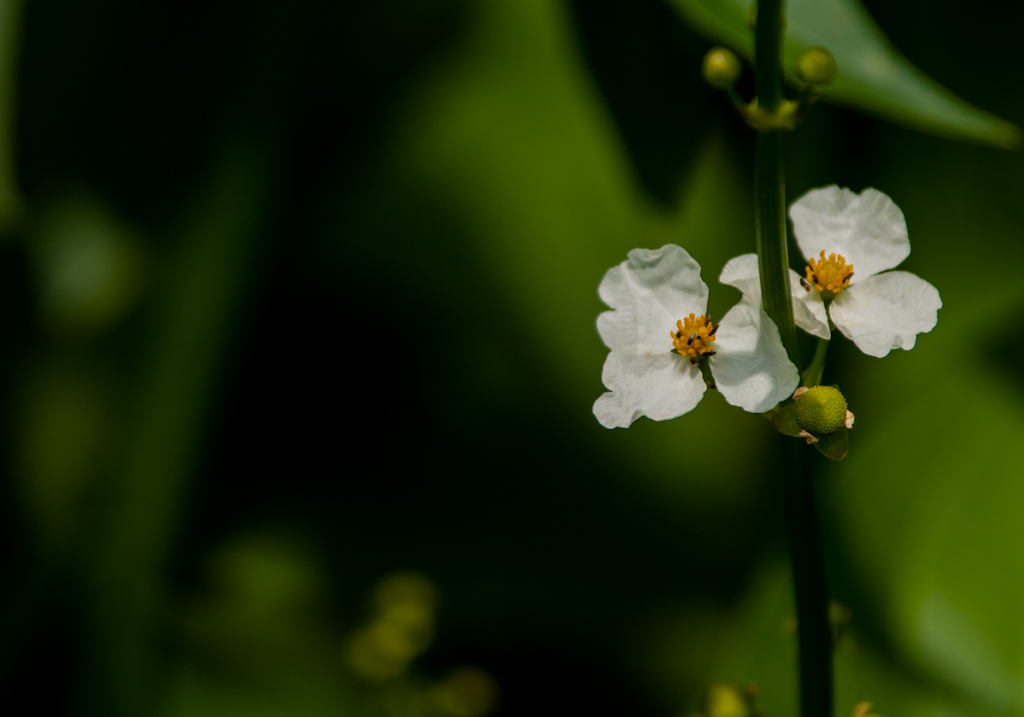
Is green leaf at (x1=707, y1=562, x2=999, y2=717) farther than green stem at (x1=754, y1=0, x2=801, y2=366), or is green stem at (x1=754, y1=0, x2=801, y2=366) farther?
green leaf at (x1=707, y1=562, x2=999, y2=717)

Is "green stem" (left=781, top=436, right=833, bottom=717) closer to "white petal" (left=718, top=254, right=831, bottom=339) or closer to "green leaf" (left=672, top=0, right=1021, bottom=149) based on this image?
"white petal" (left=718, top=254, right=831, bottom=339)

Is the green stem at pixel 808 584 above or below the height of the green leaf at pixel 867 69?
below

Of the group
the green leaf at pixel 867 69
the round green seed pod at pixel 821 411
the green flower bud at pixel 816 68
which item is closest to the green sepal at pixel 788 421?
the round green seed pod at pixel 821 411

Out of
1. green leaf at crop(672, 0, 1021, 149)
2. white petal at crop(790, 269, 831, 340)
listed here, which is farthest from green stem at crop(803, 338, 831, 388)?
green leaf at crop(672, 0, 1021, 149)

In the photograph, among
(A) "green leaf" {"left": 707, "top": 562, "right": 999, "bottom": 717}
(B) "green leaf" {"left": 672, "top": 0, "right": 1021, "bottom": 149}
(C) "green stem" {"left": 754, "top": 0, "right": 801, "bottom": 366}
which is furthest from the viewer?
(A) "green leaf" {"left": 707, "top": 562, "right": 999, "bottom": 717}

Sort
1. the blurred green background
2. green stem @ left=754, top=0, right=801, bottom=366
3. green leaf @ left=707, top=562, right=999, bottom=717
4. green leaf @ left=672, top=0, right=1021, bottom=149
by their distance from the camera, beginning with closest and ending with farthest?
1. green stem @ left=754, top=0, right=801, bottom=366
2. green leaf @ left=672, top=0, right=1021, bottom=149
3. green leaf @ left=707, top=562, right=999, bottom=717
4. the blurred green background

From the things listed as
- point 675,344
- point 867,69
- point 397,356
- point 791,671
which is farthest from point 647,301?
point 397,356

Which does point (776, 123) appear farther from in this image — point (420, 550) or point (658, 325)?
point (420, 550)

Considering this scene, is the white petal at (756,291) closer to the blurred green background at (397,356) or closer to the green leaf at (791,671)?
the green leaf at (791,671)
